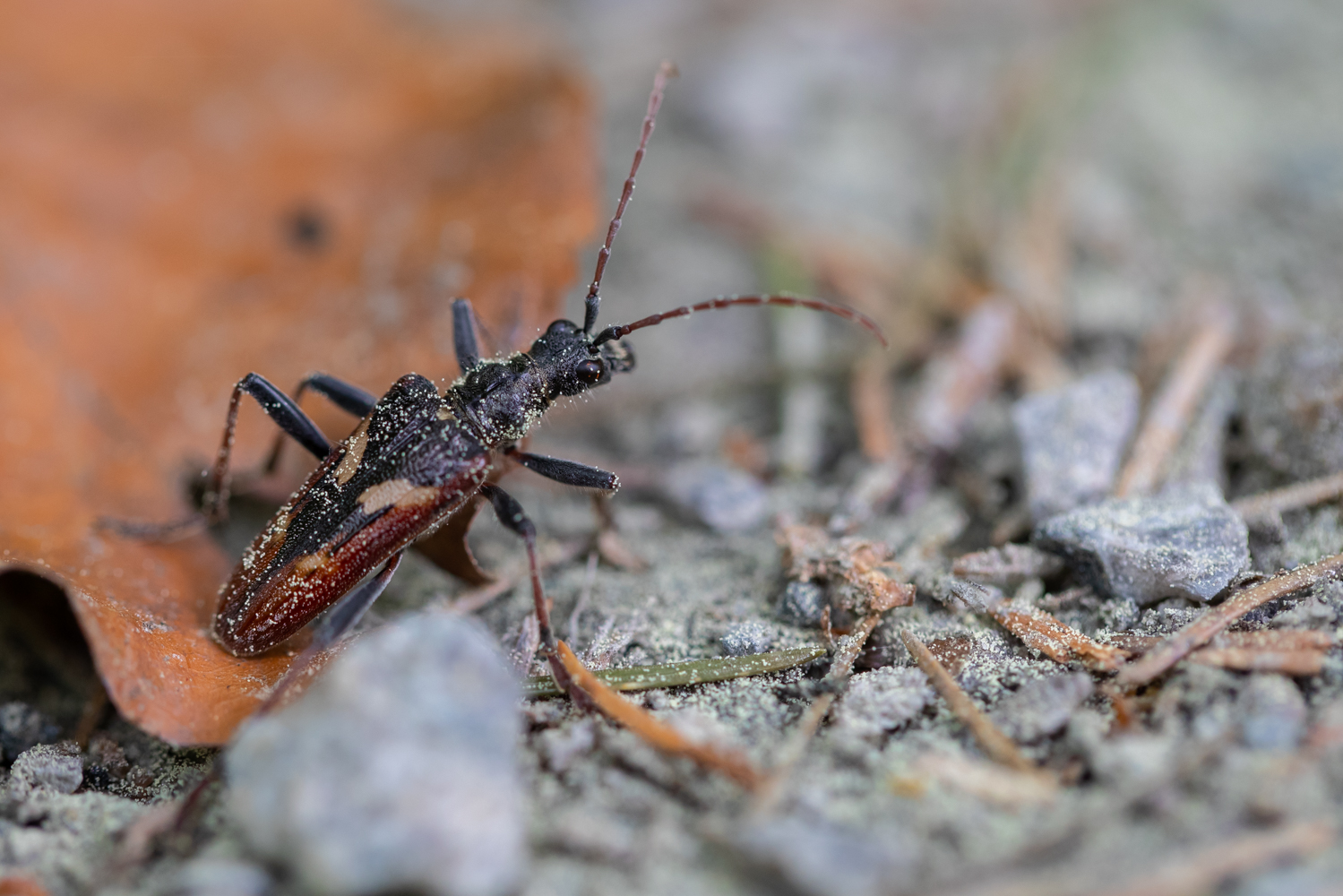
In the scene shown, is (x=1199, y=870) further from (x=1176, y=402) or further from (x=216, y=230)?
(x=216, y=230)

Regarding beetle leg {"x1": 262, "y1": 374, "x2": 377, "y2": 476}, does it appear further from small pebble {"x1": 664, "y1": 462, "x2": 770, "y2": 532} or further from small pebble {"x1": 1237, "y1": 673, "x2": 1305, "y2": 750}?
small pebble {"x1": 1237, "y1": 673, "x2": 1305, "y2": 750}

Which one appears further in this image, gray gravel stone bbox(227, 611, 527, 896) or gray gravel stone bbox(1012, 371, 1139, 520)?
gray gravel stone bbox(1012, 371, 1139, 520)

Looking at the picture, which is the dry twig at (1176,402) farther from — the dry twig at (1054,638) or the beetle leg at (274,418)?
the beetle leg at (274,418)

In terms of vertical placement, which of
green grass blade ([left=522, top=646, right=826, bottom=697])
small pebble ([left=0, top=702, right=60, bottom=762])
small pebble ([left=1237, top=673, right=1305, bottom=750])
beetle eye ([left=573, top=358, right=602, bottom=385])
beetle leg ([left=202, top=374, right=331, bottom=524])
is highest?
beetle eye ([left=573, top=358, right=602, bottom=385])

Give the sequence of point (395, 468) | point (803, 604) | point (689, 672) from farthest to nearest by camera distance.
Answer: point (395, 468), point (803, 604), point (689, 672)

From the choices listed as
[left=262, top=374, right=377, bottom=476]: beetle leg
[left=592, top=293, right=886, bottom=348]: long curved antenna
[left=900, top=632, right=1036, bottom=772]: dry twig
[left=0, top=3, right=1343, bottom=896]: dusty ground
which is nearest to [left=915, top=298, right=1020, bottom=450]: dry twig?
[left=0, top=3, right=1343, bottom=896]: dusty ground

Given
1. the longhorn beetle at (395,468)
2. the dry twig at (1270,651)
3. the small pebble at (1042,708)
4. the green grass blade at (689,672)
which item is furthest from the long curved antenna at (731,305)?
the dry twig at (1270,651)

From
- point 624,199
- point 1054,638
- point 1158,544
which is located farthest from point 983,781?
point 624,199
